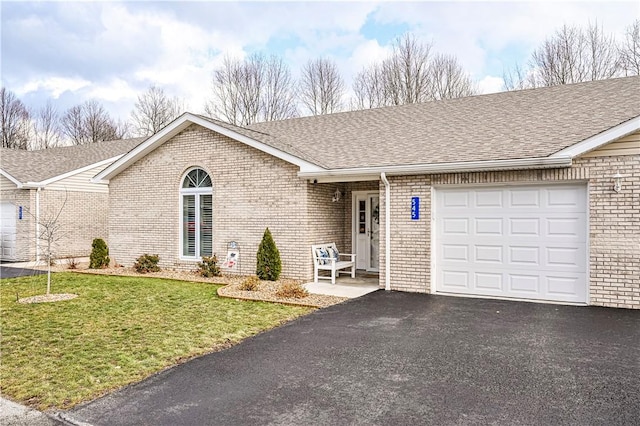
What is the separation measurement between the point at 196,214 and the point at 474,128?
796 cm

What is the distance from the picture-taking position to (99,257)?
1419 centimetres

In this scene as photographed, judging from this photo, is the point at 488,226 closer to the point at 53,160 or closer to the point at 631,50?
the point at 53,160

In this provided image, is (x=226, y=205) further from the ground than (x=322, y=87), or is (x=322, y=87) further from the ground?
(x=322, y=87)

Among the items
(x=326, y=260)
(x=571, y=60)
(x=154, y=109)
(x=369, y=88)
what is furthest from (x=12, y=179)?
(x=571, y=60)

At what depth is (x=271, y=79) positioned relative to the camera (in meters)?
32.8

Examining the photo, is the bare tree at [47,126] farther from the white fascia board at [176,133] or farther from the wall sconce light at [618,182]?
the wall sconce light at [618,182]

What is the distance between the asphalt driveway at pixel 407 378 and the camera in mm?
3961

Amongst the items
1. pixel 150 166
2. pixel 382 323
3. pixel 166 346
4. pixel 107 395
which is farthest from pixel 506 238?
pixel 150 166

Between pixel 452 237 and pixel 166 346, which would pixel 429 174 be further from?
pixel 166 346

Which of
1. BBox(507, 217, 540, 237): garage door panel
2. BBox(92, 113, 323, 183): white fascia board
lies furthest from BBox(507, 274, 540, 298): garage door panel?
BBox(92, 113, 323, 183): white fascia board

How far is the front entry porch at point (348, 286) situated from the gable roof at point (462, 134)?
2.56 metres

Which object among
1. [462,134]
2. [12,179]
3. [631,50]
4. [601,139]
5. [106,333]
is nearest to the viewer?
[106,333]

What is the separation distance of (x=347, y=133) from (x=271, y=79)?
21134 millimetres

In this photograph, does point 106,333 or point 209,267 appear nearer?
point 106,333
